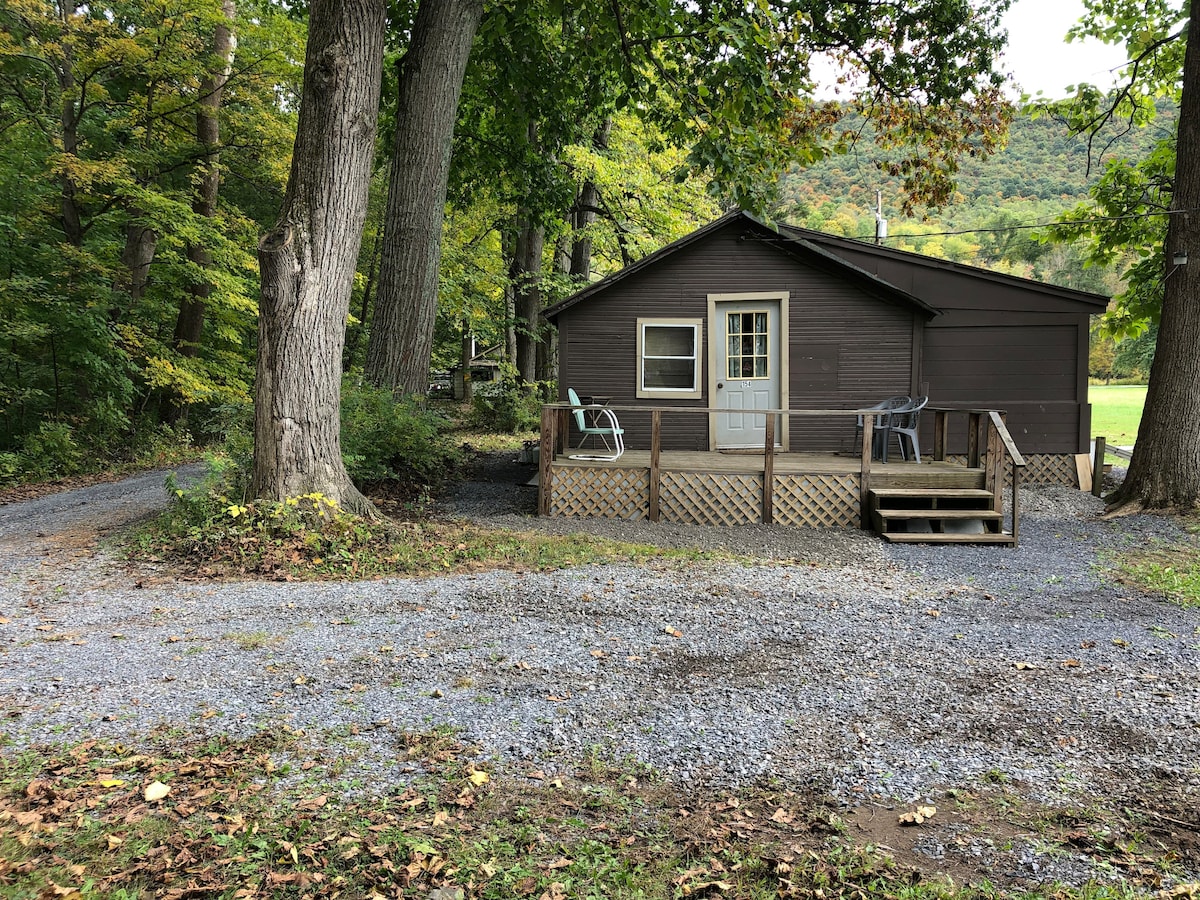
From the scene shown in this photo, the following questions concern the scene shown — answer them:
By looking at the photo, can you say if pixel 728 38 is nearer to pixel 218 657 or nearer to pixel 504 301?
pixel 218 657

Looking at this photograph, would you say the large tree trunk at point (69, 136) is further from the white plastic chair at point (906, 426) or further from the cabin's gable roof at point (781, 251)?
the white plastic chair at point (906, 426)

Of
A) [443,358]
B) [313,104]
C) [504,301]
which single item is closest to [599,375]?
[313,104]

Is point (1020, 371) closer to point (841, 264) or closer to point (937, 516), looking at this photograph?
point (841, 264)

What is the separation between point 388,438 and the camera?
8969mm

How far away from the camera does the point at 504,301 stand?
2417 cm

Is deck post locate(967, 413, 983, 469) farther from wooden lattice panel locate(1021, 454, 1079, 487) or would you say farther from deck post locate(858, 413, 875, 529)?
wooden lattice panel locate(1021, 454, 1079, 487)

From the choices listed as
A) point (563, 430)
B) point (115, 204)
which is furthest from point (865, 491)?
point (115, 204)

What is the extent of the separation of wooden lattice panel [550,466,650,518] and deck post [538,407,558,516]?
0.13 m

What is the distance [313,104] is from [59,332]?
844 centimetres

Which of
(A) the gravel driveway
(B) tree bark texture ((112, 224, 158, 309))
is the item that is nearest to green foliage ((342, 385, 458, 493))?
(A) the gravel driveway

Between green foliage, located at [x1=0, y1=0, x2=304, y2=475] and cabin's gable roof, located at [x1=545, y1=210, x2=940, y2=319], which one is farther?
green foliage, located at [x1=0, y1=0, x2=304, y2=475]

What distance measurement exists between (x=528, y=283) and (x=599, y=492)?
34.6ft

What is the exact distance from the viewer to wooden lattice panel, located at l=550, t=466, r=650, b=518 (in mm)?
8914

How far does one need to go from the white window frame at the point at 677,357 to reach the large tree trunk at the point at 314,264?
589 centimetres
